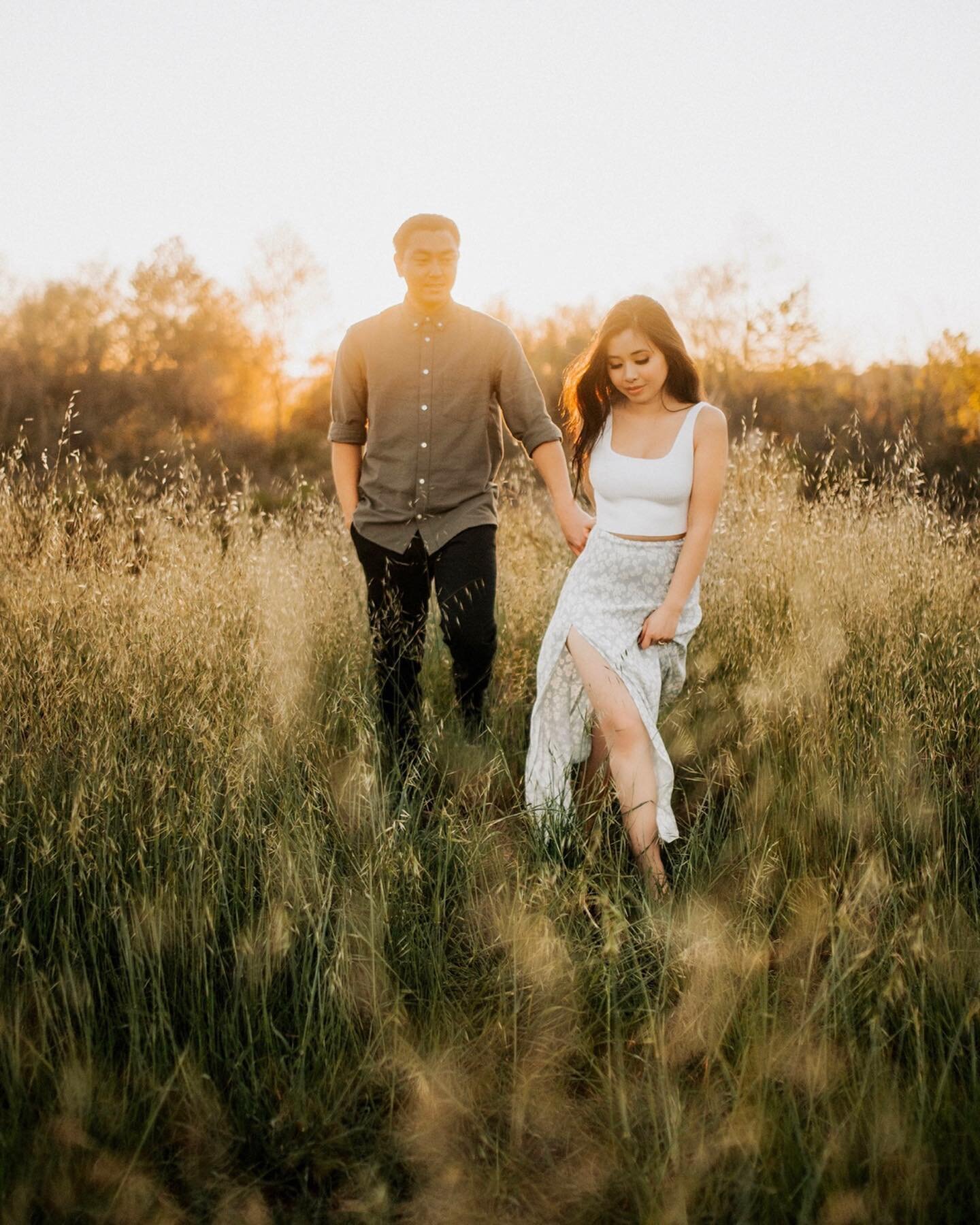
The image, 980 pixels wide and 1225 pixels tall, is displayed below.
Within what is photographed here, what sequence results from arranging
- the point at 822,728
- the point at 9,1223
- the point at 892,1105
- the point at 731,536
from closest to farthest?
the point at 9,1223, the point at 892,1105, the point at 822,728, the point at 731,536

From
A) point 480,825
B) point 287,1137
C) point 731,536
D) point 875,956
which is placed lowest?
point 287,1137

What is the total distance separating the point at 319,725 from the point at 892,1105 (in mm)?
1796

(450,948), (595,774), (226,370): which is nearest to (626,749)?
(595,774)

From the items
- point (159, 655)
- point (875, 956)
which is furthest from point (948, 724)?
point (159, 655)

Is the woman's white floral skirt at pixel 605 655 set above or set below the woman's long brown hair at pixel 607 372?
below

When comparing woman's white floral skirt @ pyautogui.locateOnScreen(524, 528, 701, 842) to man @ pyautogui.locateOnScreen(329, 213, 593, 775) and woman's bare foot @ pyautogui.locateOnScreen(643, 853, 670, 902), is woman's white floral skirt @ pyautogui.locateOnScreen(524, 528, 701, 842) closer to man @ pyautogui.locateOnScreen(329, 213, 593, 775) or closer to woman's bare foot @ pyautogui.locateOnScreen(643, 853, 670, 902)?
woman's bare foot @ pyautogui.locateOnScreen(643, 853, 670, 902)

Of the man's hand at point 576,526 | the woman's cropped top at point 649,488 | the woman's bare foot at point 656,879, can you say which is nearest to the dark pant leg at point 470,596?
the man's hand at point 576,526

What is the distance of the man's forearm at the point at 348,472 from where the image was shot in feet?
10.9

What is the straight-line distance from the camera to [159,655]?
2662mm

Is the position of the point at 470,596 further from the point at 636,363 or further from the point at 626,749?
the point at 636,363

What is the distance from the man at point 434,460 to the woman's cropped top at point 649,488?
0.32 meters

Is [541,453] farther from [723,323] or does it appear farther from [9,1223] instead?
[723,323]

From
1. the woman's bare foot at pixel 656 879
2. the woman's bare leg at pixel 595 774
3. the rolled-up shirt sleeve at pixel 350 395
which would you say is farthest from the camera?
the rolled-up shirt sleeve at pixel 350 395

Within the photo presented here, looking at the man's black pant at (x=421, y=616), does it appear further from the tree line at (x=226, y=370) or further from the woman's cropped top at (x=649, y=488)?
the tree line at (x=226, y=370)
